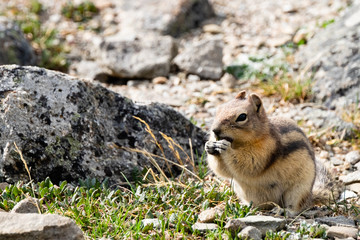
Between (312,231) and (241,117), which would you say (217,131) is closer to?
(241,117)

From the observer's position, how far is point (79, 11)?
11.0 m

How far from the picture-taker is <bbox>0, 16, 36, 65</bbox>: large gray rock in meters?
9.00

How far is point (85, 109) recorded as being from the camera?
5145 mm

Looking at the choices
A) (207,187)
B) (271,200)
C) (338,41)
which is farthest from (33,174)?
(338,41)

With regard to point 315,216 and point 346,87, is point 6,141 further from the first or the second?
point 346,87

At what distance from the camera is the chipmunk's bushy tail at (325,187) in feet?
16.5

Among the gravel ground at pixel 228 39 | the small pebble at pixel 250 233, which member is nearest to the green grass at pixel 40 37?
→ the gravel ground at pixel 228 39

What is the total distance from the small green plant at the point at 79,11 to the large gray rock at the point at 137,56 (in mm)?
2248

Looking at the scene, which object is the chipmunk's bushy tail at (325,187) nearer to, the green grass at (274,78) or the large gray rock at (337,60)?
the large gray rock at (337,60)

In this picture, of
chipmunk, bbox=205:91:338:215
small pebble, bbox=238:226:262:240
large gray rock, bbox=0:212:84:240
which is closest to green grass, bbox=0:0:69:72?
chipmunk, bbox=205:91:338:215

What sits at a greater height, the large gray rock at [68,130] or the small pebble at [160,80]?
the large gray rock at [68,130]

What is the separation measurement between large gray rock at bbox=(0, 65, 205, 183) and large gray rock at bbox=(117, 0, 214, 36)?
16.4 feet

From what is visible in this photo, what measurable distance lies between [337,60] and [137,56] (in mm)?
3409

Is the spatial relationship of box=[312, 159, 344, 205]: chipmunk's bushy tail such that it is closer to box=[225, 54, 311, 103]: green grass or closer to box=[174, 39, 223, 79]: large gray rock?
box=[225, 54, 311, 103]: green grass
